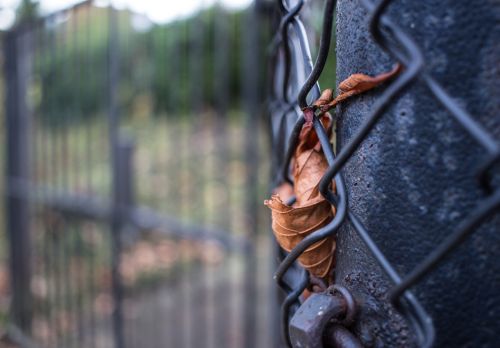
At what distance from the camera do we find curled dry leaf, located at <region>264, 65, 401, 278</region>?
0.67m

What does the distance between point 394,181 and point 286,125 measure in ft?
1.40

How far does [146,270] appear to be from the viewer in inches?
218

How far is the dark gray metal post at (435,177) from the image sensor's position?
1.70 ft

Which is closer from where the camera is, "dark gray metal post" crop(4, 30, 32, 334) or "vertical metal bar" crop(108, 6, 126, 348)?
"vertical metal bar" crop(108, 6, 126, 348)

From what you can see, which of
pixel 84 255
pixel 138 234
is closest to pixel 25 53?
pixel 84 255

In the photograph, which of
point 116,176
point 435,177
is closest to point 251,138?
point 116,176

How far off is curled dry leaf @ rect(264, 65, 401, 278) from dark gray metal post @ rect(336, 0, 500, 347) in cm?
6

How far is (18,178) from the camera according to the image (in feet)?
16.0

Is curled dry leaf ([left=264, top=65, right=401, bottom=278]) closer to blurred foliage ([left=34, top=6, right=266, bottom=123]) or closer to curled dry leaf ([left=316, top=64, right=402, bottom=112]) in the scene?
curled dry leaf ([left=316, top=64, right=402, bottom=112])

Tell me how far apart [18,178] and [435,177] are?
4854 millimetres

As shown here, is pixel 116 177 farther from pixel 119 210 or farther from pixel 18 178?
pixel 18 178

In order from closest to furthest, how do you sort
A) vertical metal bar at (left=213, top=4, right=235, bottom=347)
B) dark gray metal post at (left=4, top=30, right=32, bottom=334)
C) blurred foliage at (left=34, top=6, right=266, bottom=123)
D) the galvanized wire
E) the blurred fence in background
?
the galvanized wire → vertical metal bar at (left=213, top=4, right=235, bottom=347) → the blurred fence in background → blurred foliage at (left=34, top=6, right=266, bottom=123) → dark gray metal post at (left=4, top=30, right=32, bottom=334)

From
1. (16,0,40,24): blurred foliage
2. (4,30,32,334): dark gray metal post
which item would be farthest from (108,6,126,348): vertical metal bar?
(4,30,32,334): dark gray metal post

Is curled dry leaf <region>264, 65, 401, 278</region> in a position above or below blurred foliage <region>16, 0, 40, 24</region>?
below
